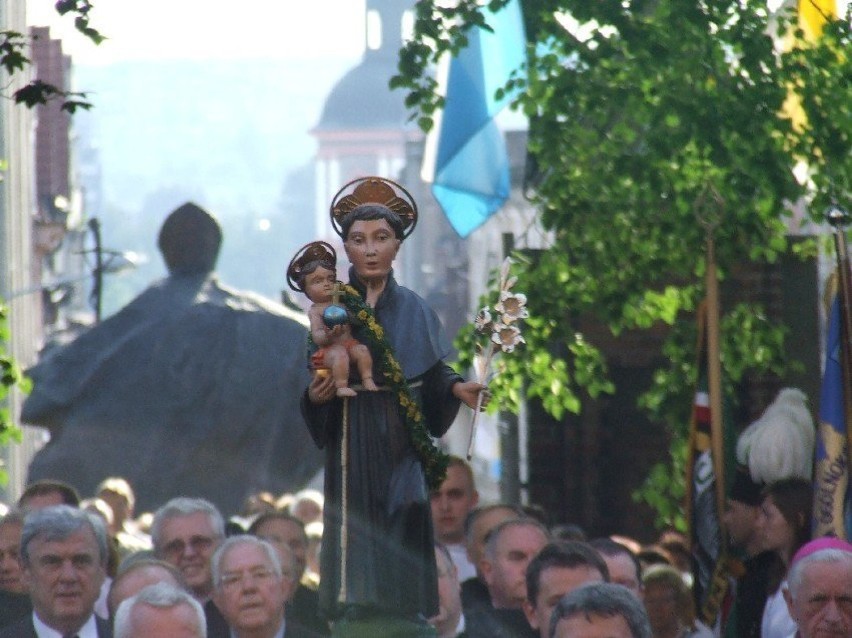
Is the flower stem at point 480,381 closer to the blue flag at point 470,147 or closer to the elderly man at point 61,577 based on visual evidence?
the elderly man at point 61,577

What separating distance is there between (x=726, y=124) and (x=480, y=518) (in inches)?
102

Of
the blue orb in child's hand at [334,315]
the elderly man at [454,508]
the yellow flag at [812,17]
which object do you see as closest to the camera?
the blue orb in child's hand at [334,315]

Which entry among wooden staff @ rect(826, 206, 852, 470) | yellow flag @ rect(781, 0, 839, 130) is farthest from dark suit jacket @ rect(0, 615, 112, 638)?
yellow flag @ rect(781, 0, 839, 130)

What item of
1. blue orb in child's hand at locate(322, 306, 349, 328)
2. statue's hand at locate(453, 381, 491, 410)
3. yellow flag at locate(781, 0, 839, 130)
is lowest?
statue's hand at locate(453, 381, 491, 410)

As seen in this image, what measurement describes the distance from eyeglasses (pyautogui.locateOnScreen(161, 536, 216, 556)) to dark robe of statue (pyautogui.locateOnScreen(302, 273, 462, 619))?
3.18 m

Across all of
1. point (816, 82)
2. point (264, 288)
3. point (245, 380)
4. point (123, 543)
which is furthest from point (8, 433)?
point (264, 288)

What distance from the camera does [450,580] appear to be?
10.2 metres

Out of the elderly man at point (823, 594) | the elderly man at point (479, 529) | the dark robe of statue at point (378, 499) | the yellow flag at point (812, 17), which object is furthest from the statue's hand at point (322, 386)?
the yellow flag at point (812, 17)

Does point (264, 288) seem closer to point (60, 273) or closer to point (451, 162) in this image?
point (60, 273)

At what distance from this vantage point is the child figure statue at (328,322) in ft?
27.5

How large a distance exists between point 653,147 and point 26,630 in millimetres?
4859

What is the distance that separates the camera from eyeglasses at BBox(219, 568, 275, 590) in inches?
396

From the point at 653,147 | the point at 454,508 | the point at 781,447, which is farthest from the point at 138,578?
the point at 653,147

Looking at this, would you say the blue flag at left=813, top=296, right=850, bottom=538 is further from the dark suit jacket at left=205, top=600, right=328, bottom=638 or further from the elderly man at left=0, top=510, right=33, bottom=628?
the elderly man at left=0, top=510, right=33, bottom=628
